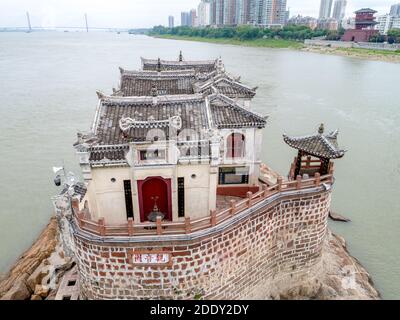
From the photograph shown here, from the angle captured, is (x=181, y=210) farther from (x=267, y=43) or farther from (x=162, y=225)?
(x=267, y=43)

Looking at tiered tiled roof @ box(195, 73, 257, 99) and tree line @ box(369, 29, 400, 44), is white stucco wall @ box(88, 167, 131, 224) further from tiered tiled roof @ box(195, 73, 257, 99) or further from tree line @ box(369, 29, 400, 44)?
tree line @ box(369, 29, 400, 44)

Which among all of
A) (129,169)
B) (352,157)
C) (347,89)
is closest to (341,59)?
(347,89)

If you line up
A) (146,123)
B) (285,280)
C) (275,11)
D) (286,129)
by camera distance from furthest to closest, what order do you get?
1. (275,11)
2. (286,129)
3. (285,280)
4. (146,123)

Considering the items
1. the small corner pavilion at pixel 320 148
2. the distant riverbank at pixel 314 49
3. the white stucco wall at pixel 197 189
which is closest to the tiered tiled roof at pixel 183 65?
the small corner pavilion at pixel 320 148

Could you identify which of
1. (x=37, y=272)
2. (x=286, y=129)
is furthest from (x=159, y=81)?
(x=286, y=129)

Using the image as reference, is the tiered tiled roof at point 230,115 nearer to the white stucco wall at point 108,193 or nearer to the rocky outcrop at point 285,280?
the white stucco wall at point 108,193
